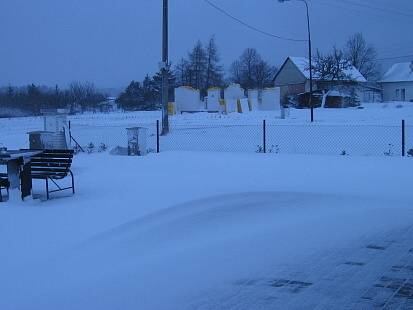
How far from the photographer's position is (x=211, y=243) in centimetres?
676

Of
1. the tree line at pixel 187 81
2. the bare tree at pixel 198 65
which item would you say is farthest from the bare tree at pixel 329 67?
the bare tree at pixel 198 65

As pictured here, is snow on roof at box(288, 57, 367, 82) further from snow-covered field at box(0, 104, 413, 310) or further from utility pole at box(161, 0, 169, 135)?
snow-covered field at box(0, 104, 413, 310)

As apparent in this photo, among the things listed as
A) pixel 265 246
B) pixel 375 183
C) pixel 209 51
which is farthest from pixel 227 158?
pixel 209 51

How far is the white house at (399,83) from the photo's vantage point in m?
88.2

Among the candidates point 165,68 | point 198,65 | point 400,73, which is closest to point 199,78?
point 198,65

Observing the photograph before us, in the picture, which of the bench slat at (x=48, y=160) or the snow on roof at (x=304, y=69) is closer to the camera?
the bench slat at (x=48, y=160)

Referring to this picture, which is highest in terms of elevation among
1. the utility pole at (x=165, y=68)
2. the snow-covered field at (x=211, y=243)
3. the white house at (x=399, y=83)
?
the white house at (x=399, y=83)

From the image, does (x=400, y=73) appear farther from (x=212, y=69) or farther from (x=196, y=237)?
(x=196, y=237)

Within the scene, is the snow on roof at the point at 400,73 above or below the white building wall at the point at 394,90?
above

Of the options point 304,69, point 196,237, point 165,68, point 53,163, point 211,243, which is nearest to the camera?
point 211,243

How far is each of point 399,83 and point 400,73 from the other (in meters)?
2.63

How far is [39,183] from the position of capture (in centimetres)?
1111

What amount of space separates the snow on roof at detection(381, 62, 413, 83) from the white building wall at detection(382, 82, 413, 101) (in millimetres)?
663

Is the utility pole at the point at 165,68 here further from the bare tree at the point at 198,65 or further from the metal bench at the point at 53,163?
the bare tree at the point at 198,65
